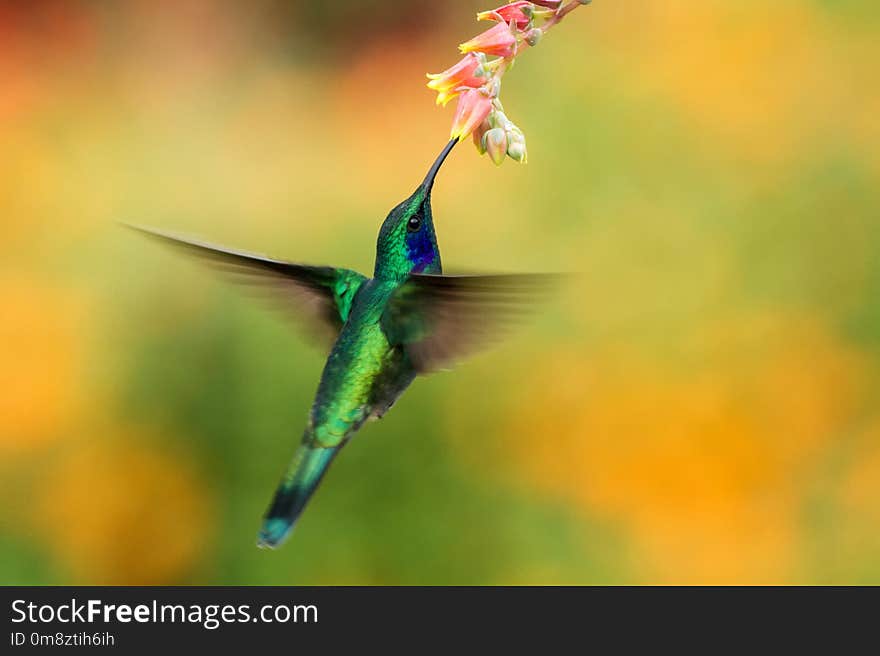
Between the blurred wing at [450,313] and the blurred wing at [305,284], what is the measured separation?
16cm

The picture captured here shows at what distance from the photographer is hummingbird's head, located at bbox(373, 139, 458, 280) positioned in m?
1.45

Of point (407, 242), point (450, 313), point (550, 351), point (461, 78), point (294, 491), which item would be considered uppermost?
point (550, 351)

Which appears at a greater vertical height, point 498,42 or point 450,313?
Result: point 498,42

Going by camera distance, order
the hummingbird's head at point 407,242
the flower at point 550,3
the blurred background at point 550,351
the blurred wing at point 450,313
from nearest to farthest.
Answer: the blurred wing at point 450,313 → the flower at point 550,3 → the hummingbird's head at point 407,242 → the blurred background at point 550,351

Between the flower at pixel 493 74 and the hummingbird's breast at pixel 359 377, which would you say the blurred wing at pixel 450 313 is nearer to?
the hummingbird's breast at pixel 359 377

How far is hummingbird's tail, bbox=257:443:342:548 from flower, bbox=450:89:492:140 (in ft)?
1.60

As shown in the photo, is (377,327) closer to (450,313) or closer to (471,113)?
(450,313)

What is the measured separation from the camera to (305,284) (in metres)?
1.65

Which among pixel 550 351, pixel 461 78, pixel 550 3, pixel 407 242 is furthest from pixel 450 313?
pixel 550 351

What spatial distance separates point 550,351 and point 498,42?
1.80m

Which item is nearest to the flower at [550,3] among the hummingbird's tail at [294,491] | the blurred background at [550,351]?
the hummingbird's tail at [294,491]

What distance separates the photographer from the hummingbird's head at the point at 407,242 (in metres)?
1.45

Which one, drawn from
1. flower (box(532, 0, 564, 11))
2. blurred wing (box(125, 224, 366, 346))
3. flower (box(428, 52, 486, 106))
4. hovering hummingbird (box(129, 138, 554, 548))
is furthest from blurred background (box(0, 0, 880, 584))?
flower (box(532, 0, 564, 11))

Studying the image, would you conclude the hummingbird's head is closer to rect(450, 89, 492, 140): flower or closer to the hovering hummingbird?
the hovering hummingbird
